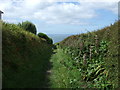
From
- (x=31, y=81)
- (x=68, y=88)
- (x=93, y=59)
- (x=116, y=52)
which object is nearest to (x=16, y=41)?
(x=31, y=81)

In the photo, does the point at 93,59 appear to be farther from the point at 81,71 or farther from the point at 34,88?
the point at 34,88

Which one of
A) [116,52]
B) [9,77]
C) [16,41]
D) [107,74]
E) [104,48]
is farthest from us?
[104,48]

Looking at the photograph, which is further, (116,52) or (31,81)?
(31,81)

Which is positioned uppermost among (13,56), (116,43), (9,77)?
(116,43)

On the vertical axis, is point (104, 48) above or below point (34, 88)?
above

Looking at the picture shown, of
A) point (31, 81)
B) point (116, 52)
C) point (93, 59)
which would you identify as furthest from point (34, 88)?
point (93, 59)

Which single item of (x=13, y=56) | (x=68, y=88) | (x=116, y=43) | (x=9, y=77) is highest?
(x=116, y=43)

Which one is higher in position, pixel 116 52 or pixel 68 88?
pixel 116 52

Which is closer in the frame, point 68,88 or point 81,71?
point 68,88

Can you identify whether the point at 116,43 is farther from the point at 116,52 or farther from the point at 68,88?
the point at 68,88

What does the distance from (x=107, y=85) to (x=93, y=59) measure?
2.44 m

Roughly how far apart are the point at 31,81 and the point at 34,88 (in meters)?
0.43

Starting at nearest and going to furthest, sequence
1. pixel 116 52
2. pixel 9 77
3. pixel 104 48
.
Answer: pixel 116 52 → pixel 9 77 → pixel 104 48

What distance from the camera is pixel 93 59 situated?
704cm
